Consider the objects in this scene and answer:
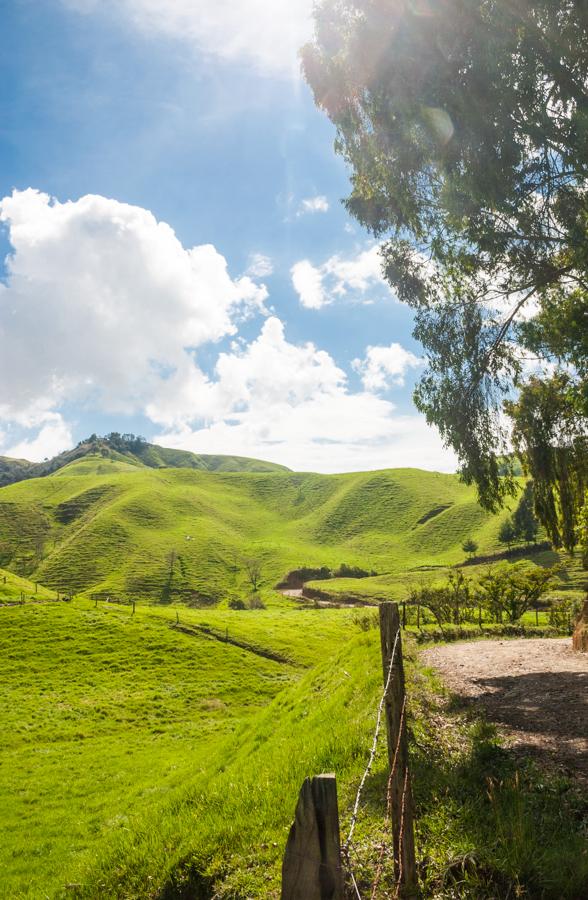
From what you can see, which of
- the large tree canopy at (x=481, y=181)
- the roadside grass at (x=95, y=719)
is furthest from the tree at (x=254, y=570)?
the large tree canopy at (x=481, y=181)

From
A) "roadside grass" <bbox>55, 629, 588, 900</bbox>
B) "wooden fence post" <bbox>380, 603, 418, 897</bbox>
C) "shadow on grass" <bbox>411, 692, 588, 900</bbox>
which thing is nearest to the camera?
"wooden fence post" <bbox>380, 603, 418, 897</bbox>

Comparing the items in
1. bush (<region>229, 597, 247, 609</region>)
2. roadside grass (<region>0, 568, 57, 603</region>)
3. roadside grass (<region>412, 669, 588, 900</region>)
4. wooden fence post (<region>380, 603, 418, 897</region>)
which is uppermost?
wooden fence post (<region>380, 603, 418, 897</region>)

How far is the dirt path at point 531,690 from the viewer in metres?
8.63

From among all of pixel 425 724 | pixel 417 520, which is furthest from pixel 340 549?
pixel 425 724

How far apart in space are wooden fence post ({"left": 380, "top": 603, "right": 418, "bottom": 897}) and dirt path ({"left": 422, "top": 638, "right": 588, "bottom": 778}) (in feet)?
13.9

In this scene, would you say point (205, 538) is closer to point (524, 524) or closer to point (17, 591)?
point (17, 591)

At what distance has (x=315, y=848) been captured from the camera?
2.65 metres

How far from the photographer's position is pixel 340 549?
161 metres

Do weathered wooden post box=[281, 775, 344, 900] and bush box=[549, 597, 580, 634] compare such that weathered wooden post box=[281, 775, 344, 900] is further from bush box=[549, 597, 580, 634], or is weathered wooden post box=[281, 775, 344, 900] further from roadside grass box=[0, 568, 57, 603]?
roadside grass box=[0, 568, 57, 603]

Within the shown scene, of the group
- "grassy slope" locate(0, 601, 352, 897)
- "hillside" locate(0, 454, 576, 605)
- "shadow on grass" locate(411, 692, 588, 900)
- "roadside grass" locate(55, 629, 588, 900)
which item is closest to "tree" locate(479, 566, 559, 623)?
"grassy slope" locate(0, 601, 352, 897)

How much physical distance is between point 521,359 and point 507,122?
262 inches

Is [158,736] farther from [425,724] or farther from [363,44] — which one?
[363,44]

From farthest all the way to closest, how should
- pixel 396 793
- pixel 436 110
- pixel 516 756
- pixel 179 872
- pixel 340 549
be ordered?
pixel 340 549
pixel 436 110
pixel 516 756
pixel 179 872
pixel 396 793

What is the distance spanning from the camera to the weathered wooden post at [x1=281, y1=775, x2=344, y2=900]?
104 inches
